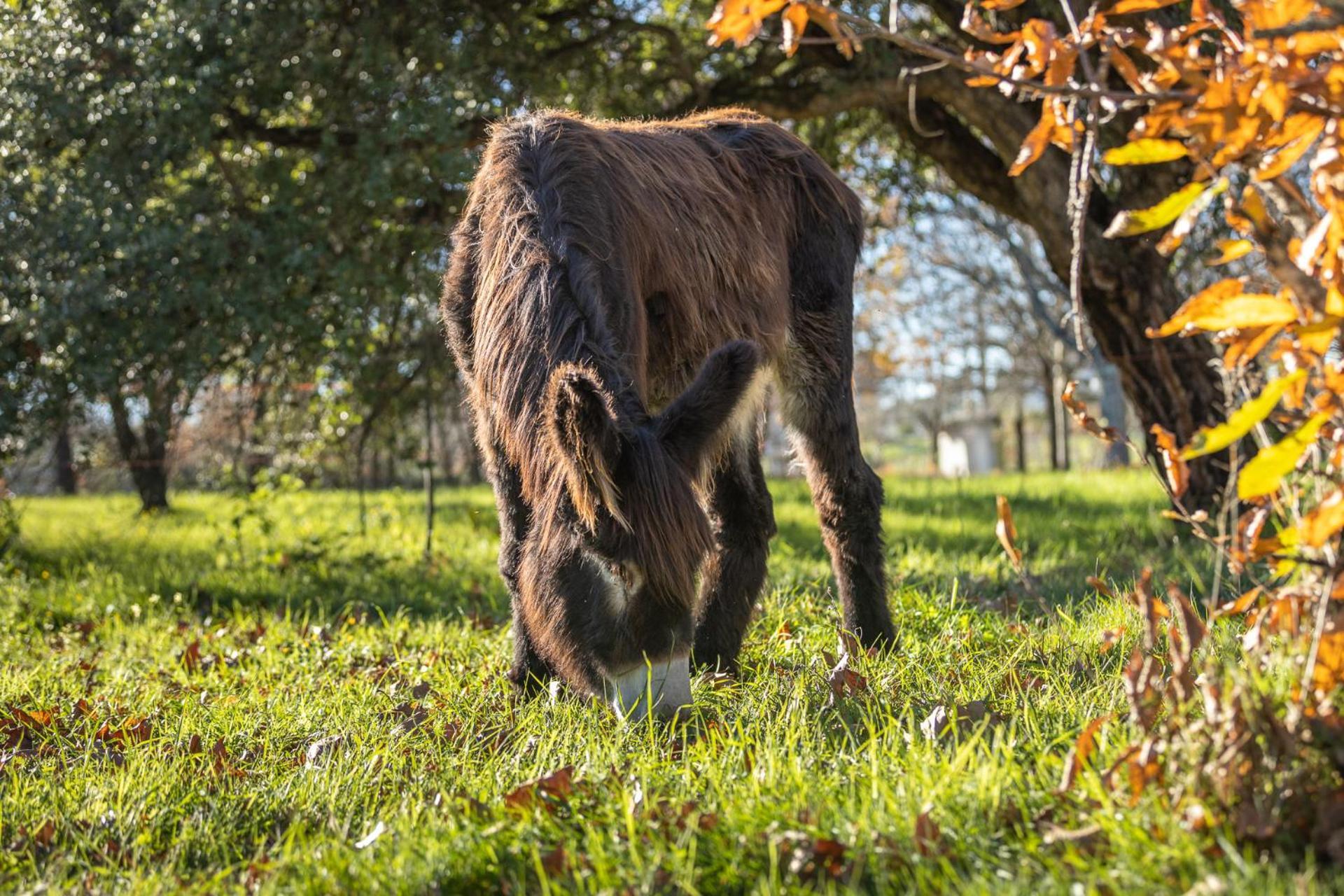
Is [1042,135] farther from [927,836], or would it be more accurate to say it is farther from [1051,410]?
[1051,410]

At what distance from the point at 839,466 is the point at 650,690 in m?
1.83

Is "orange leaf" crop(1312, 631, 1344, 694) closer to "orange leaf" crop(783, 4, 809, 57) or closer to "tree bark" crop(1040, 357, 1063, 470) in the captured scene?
"orange leaf" crop(783, 4, 809, 57)

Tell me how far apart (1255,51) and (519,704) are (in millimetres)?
2723

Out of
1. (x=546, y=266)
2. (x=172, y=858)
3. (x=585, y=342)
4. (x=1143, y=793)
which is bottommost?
(x=172, y=858)

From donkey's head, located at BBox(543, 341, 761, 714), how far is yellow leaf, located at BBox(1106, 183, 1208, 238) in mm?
1037

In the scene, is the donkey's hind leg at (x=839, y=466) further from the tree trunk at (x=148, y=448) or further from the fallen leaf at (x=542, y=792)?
the tree trunk at (x=148, y=448)

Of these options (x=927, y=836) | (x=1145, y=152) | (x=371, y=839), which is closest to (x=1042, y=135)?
(x=1145, y=152)

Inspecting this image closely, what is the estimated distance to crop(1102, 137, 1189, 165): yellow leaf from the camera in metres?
1.84

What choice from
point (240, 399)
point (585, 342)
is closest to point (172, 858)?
point (585, 342)

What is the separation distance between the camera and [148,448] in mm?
9422

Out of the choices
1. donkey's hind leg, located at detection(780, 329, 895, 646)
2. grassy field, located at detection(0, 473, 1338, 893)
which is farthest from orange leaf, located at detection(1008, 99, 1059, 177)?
donkey's hind leg, located at detection(780, 329, 895, 646)

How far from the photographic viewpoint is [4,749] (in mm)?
3137

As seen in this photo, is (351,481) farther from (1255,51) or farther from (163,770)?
(1255,51)

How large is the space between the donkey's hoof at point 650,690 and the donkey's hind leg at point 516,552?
0.70 meters
